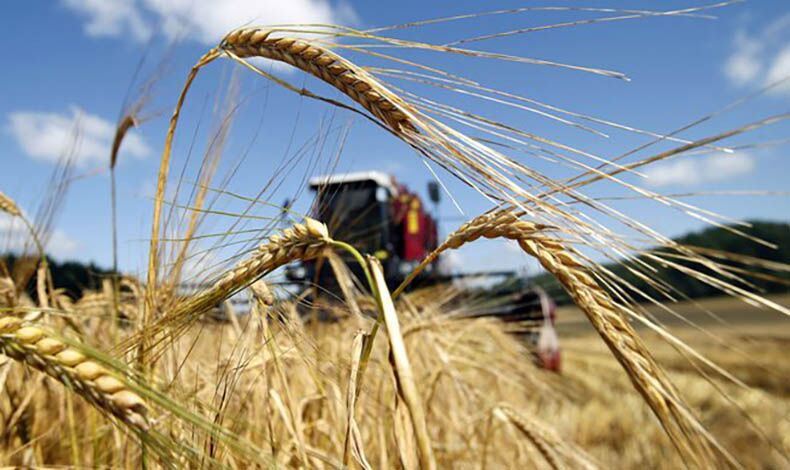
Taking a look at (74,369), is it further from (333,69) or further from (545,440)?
(545,440)

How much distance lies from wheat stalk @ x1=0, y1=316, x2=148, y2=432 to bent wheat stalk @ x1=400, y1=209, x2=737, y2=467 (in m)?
0.37

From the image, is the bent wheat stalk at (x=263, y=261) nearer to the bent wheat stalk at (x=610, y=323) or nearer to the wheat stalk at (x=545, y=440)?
the bent wheat stalk at (x=610, y=323)

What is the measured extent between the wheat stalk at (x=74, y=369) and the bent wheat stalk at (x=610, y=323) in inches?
14.4

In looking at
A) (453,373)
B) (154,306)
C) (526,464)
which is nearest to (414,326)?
(453,373)

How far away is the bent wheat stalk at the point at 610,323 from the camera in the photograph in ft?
1.85

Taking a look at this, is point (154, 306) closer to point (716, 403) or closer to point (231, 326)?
point (231, 326)

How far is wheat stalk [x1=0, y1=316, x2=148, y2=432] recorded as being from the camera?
0.51m

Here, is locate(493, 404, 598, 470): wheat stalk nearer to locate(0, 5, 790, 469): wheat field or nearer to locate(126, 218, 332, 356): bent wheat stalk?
locate(0, 5, 790, 469): wheat field

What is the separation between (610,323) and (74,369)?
1.82 feet

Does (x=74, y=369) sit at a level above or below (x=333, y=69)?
below

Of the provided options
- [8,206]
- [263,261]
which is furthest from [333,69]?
[8,206]

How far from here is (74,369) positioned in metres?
0.55

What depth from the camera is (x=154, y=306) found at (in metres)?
0.99

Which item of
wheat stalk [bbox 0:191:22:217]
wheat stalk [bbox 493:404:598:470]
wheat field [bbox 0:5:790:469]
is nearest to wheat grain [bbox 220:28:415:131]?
wheat field [bbox 0:5:790:469]
